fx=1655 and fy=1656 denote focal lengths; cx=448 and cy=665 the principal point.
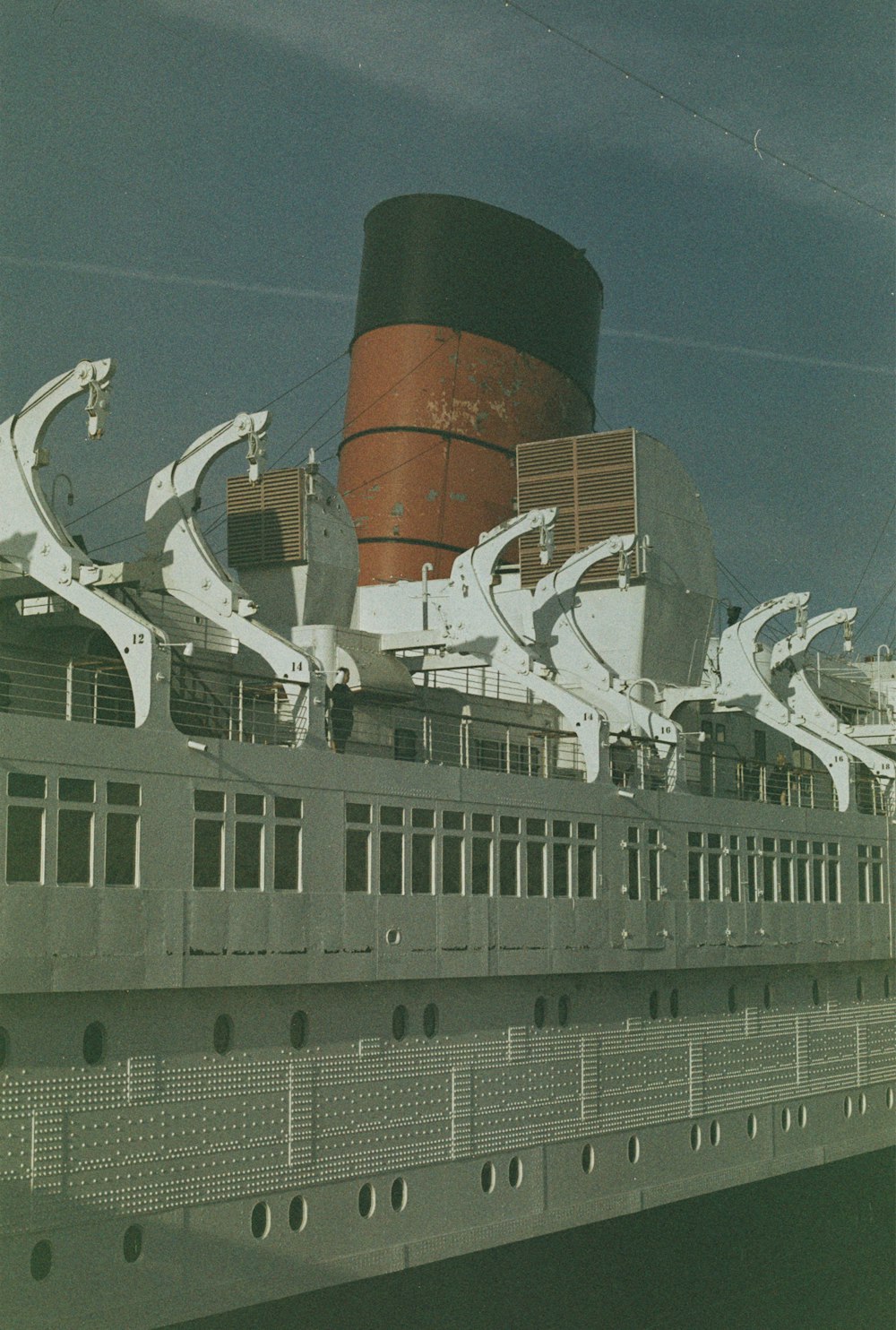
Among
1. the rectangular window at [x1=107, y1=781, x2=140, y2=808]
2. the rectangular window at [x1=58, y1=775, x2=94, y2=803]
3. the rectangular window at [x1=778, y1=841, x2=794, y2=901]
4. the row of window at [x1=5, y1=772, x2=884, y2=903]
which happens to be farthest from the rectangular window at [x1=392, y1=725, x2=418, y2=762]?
the rectangular window at [x1=58, y1=775, x2=94, y2=803]

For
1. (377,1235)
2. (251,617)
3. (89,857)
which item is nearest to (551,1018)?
(377,1235)

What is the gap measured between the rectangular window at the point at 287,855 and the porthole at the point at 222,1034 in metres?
1.62

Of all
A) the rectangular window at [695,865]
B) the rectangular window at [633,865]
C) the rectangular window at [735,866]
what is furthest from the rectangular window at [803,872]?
the rectangular window at [633,865]

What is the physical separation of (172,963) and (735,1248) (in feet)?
42.8

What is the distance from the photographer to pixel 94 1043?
16547mm

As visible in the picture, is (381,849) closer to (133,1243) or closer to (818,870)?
(133,1243)

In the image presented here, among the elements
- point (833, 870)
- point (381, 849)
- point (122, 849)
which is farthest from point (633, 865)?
point (122, 849)

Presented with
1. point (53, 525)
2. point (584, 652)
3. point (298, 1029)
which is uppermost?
point (53, 525)

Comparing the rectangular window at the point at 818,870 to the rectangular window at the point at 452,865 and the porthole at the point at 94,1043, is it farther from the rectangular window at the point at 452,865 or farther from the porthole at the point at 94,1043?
the porthole at the point at 94,1043

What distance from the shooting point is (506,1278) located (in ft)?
70.4

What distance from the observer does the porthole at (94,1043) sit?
53.9ft

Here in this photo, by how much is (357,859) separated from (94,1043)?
15.0 ft

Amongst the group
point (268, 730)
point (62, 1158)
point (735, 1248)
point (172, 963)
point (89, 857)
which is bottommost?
point (735, 1248)

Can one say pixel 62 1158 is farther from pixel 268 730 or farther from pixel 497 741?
pixel 497 741
